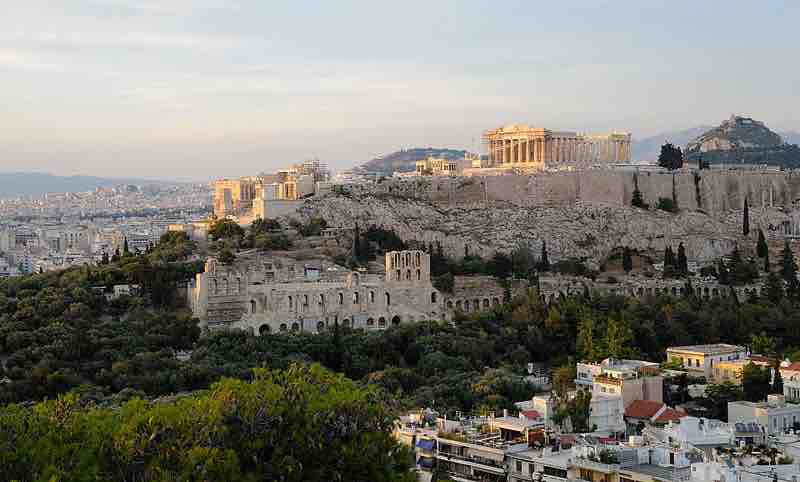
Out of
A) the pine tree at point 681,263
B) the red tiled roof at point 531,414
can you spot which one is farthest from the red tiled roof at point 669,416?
the pine tree at point 681,263

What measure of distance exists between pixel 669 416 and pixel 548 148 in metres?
43.9

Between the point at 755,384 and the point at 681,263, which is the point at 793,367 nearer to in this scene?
the point at 755,384

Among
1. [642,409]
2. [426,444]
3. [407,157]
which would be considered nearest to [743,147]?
[407,157]

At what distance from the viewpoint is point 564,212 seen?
63.1 m

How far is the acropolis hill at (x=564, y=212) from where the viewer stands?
5762cm

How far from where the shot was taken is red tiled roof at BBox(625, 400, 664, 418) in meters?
29.9

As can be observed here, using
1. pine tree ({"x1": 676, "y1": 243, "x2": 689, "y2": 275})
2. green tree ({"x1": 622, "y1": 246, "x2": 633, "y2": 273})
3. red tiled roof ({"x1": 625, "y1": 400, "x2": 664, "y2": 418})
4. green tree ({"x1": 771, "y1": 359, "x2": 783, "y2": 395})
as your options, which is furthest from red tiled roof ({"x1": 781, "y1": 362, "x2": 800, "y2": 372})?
green tree ({"x1": 622, "y1": 246, "x2": 633, "y2": 273})

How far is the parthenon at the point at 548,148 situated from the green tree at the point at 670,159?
134 inches

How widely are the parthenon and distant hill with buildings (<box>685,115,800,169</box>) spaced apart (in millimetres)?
22518

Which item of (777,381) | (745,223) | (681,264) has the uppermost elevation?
(745,223)

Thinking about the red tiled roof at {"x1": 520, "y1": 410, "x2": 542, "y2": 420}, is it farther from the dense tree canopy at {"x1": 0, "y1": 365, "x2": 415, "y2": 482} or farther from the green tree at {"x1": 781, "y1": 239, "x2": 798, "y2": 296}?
the green tree at {"x1": 781, "y1": 239, "x2": 798, "y2": 296}

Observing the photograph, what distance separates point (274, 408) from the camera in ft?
63.2

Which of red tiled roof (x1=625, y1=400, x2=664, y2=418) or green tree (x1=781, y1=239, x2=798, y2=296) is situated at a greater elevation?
green tree (x1=781, y1=239, x2=798, y2=296)

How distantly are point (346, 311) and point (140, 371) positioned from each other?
31.3 ft
